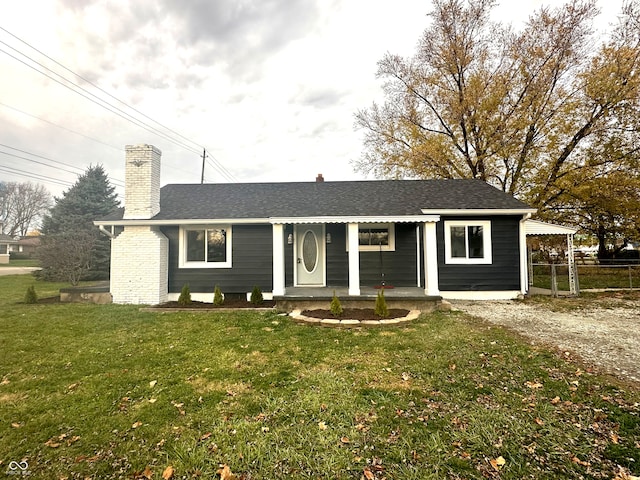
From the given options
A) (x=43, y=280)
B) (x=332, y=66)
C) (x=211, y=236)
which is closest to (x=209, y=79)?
(x=332, y=66)

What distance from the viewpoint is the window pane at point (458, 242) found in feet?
32.9

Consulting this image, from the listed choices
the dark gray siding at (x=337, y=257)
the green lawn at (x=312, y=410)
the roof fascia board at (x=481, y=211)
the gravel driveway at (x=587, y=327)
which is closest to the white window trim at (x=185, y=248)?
the dark gray siding at (x=337, y=257)

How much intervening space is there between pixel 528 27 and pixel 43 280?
2996cm

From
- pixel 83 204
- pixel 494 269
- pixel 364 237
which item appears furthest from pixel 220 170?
pixel 494 269

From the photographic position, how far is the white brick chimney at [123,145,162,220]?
31.2ft

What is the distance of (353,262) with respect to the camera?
28.5 ft

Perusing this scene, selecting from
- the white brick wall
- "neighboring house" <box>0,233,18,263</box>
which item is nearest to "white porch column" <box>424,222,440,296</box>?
the white brick wall

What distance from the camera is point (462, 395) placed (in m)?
3.51

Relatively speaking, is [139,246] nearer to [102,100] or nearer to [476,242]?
[476,242]

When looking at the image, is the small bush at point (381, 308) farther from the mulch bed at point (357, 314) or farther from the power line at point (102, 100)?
the power line at point (102, 100)

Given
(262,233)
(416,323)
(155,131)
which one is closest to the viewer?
(416,323)

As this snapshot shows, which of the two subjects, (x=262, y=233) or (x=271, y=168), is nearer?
(x=262, y=233)

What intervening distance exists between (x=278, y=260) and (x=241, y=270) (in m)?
1.61

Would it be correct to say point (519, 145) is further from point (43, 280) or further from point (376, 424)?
point (43, 280)
